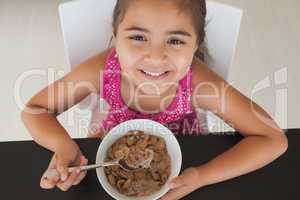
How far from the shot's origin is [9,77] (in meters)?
1.61

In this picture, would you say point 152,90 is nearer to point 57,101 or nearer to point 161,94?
point 161,94

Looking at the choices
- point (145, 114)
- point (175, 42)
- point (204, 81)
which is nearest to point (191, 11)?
point (175, 42)

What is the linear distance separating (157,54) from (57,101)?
9.8 inches

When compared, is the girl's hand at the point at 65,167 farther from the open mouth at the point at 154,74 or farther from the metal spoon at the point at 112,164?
the open mouth at the point at 154,74

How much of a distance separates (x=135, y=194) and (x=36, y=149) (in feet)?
0.67

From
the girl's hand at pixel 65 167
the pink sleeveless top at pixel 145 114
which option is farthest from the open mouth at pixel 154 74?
the girl's hand at pixel 65 167

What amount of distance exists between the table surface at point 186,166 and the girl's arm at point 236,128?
0.6 inches

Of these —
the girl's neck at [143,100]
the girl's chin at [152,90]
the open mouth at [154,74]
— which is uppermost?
the open mouth at [154,74]

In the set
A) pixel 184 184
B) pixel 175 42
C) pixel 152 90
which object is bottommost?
pixel 184 184

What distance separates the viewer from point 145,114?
3.16ft

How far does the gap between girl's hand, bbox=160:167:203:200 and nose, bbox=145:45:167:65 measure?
22cm

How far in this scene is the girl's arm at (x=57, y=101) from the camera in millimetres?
783

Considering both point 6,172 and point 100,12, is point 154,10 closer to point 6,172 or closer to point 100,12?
point 100,12

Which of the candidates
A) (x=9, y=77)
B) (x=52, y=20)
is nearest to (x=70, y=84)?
(x=9, y=77)
